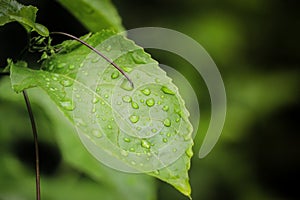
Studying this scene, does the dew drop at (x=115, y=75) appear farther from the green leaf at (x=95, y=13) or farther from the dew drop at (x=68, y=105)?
the green leaf at (x=95, y=13)

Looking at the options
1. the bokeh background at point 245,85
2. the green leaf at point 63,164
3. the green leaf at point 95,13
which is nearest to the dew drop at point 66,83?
the green leaf at point 95,13

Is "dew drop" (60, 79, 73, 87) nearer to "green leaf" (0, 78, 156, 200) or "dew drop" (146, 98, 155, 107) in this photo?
"dew drop" (146, 98, 155, 107)

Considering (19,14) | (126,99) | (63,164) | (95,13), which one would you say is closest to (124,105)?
(126,99)

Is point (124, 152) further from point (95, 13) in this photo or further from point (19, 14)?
point (95, 13)

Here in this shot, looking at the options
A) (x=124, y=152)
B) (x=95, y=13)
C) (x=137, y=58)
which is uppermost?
(x=95, y=13)

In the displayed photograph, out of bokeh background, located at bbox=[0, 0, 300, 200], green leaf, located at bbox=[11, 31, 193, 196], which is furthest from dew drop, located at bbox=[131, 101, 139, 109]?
bokeh background, located at bbox=[0, 0, 300, 200]

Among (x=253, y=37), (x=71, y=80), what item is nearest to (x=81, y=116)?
(x=71, y=80)
